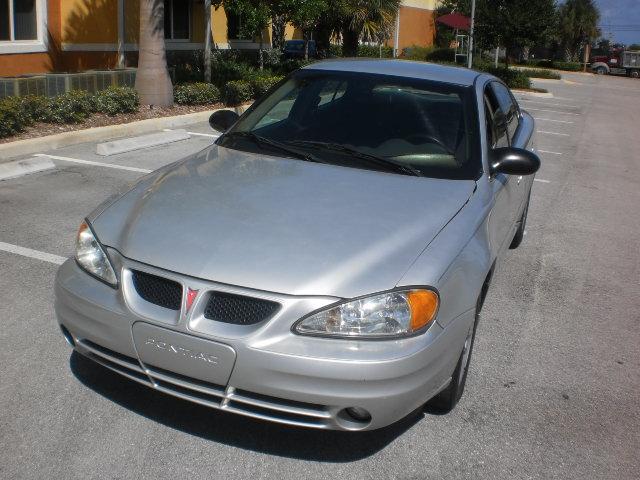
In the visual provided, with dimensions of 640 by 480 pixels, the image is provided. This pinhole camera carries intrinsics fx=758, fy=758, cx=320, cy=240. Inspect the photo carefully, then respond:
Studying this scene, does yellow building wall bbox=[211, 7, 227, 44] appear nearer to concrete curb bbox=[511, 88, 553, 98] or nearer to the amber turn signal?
concrete curb bbox=[511, 88, 553, 98]

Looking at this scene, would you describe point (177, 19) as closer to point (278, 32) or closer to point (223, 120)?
point (278, 32)

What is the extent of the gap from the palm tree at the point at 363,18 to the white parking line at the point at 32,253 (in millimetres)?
18792

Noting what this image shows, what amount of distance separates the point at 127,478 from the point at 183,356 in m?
0.59

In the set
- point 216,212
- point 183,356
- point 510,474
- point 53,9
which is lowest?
point 510,474

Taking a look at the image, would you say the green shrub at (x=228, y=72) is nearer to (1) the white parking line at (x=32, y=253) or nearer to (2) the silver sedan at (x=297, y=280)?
(1) the white parking line at (x=32, y=253)

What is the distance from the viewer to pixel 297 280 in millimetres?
3021

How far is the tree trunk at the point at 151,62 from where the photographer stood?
13.2 metres

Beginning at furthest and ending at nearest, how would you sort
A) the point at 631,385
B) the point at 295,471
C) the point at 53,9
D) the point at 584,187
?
the point at 53,9 → the point at 584,187 → the point at 631,385 → the point at 295,471

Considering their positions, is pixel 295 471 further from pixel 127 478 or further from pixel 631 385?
pixel 631 385

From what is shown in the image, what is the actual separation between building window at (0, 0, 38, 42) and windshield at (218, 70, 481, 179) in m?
11.2

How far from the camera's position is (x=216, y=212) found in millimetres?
3529

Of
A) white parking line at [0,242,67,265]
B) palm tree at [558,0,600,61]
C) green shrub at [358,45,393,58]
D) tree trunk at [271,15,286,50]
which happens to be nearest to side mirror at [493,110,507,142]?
white parking line at [0,242,67,265]

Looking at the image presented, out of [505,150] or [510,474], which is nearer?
[510,474]

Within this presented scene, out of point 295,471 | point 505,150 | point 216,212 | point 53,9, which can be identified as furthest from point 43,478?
point 53,9
